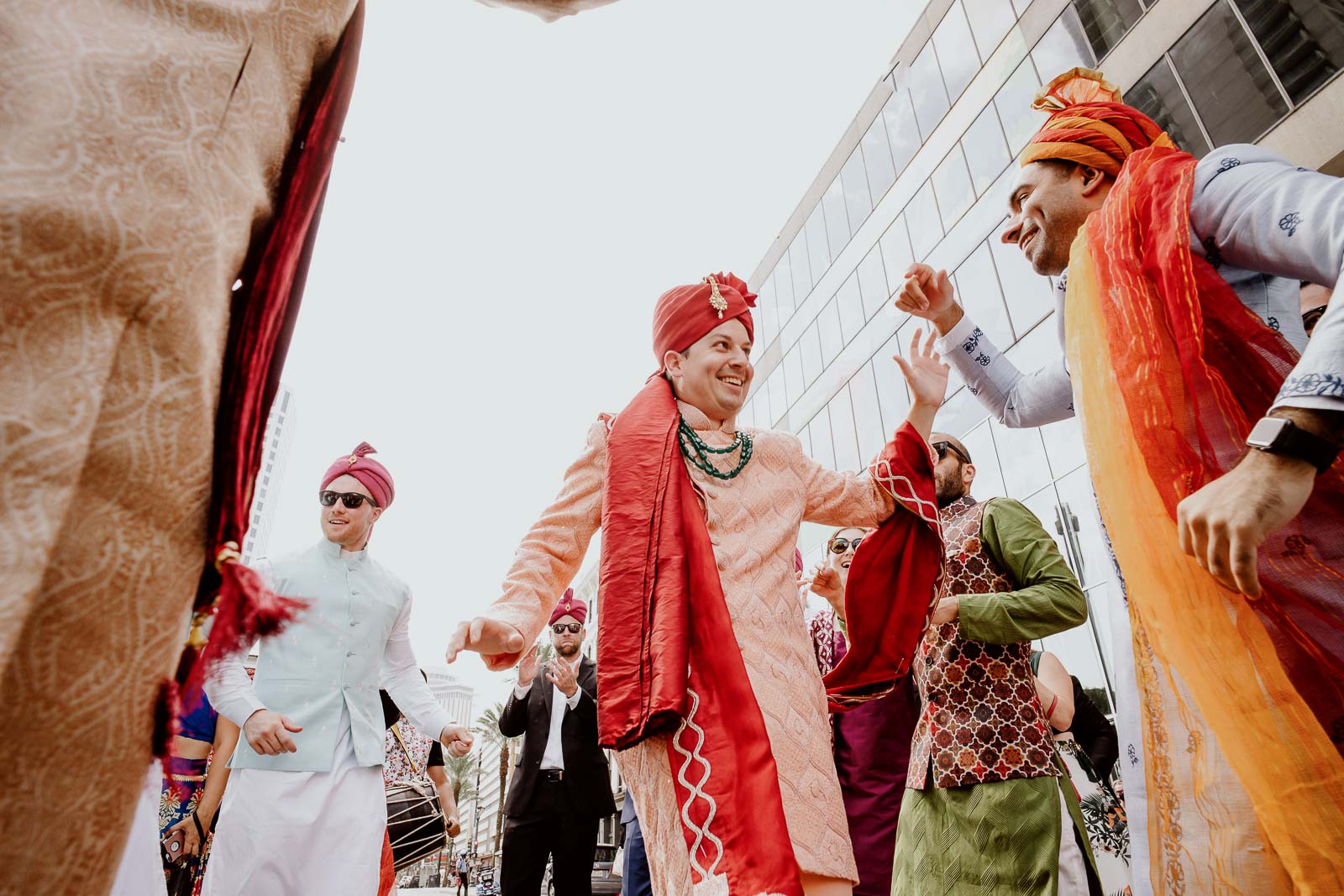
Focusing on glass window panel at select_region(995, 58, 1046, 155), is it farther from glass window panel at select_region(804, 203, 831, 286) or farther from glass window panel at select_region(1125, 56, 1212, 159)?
glass window panel at select_region(804, 203, 831, 286)

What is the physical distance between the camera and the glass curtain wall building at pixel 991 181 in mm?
9594

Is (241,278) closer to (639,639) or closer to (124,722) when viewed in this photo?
(124,722)

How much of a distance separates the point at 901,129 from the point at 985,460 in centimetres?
908

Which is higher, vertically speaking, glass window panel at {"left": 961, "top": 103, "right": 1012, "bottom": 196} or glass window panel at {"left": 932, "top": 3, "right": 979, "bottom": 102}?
glass window panel at {"left": 932, "top": 3, "right": 979, "bottom": 102}

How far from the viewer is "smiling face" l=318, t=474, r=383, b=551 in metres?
3.74

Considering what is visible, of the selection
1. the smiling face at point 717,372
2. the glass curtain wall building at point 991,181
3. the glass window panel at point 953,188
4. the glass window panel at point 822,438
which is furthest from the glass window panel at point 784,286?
the smiling face at point 717,372

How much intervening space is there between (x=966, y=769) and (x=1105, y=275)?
1.70 m

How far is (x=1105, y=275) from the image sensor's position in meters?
1.89

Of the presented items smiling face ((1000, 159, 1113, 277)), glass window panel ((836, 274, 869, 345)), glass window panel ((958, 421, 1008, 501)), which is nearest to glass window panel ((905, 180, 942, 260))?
glass window panel ((836, 274, 869, 345))

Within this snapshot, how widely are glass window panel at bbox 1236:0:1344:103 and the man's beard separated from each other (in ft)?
30.5

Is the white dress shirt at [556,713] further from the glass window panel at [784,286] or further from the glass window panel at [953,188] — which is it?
the glass window panel at [784,286]

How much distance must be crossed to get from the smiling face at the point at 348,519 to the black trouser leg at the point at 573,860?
9.46 feet

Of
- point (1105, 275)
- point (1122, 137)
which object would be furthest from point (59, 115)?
point (1122, 137)

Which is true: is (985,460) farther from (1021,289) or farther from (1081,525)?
(1021,289)
